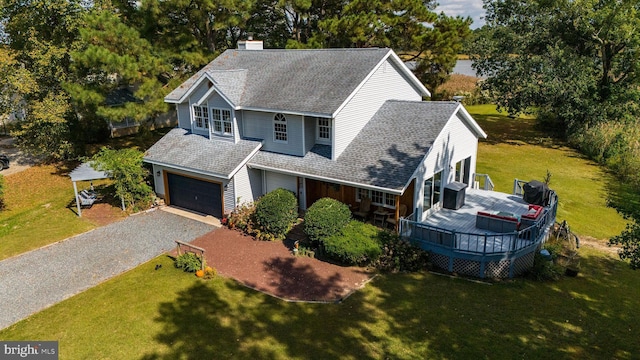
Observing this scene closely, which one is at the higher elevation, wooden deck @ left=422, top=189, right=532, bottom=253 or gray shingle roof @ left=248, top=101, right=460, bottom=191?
gray shingle roof @ left=248, top=101, right=460, bottom=191

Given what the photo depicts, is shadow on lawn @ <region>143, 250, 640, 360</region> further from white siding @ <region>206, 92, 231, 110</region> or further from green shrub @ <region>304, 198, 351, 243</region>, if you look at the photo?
white siding @ <region>206, 92, 231, 110</region>

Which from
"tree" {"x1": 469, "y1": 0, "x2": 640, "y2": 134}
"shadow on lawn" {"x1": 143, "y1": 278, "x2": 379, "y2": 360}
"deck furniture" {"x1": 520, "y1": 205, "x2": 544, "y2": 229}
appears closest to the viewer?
"shadow on lawn" {"x1": 143, "y1": 278, "x2": 379, "y2": 360}

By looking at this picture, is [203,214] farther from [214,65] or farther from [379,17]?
[379,17]

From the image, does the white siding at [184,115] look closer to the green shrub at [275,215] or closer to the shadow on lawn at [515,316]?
the green shrub at [275,215]

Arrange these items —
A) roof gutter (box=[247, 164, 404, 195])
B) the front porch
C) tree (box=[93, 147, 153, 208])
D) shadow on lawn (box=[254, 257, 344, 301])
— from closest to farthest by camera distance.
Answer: shadow on lawn (box=[254, 257, 344, 301]) < roof gutter (box=[247, 164, 404, 195]) < the front porch < tree (box=[93, 147, 153, 208])

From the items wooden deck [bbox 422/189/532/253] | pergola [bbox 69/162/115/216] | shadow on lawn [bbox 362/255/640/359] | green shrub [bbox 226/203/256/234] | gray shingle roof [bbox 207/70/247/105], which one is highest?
gray shingle roof [bbox 207/70/247/105]

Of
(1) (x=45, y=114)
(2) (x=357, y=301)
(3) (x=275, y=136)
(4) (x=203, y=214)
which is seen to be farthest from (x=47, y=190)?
(2) (x=357, y=301)

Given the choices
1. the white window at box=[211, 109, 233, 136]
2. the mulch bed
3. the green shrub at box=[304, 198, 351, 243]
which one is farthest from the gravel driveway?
the green shrub at box=[304, 198, 351, 243]
